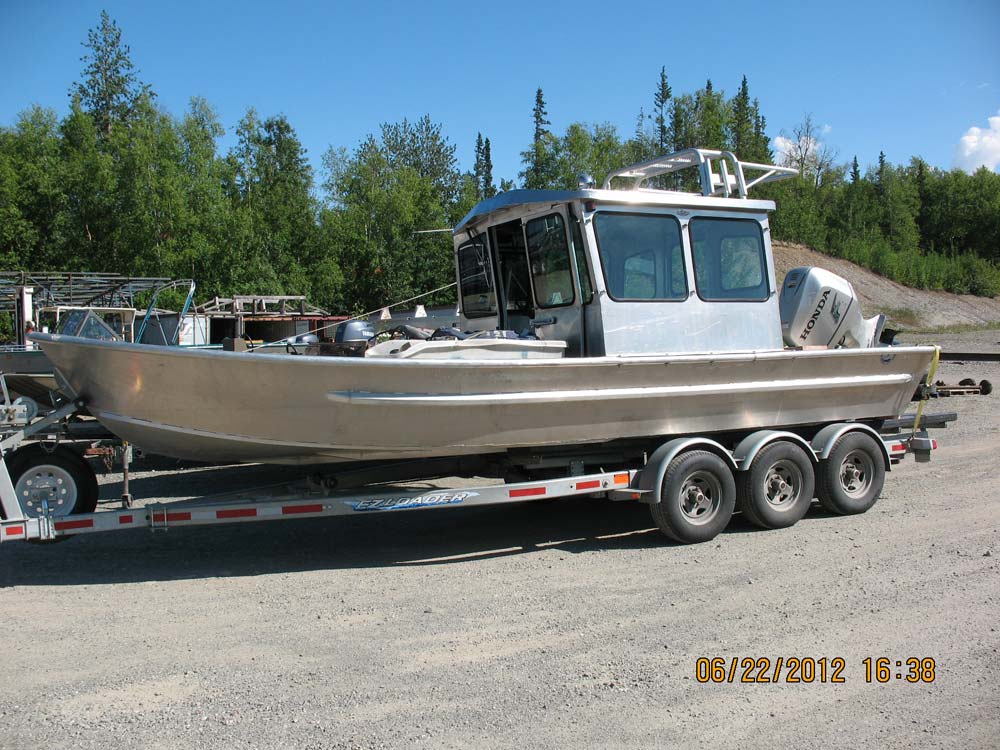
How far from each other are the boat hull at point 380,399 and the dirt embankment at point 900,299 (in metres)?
38.6

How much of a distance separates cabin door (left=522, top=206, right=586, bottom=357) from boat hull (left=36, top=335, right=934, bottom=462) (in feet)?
2.07

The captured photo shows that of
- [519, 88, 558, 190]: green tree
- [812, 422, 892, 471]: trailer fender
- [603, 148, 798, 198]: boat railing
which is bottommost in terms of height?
[812, 422, 892, 471]: trailer fender

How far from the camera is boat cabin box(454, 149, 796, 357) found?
20.2 ft

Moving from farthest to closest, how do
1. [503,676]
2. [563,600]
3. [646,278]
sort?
[646,278] → [563,600] → [503,676]

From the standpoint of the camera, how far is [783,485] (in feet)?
22.2

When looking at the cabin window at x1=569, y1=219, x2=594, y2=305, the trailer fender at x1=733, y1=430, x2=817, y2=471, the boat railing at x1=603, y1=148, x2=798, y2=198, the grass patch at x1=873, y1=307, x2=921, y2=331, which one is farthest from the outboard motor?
the grass patch at x1=873, y1=307, x2=921, y2=331

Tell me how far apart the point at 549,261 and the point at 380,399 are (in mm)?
2113

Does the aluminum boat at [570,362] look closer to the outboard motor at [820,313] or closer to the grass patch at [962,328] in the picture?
the outboard motor at [820,313]

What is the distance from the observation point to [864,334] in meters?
7.76

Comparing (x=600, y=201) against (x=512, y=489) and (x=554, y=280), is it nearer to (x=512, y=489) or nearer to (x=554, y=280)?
(x=554, y=280)

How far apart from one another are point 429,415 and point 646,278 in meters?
2.22

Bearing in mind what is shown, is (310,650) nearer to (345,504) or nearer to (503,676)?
(503,676)

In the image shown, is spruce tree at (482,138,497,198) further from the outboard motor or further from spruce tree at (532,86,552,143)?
the outboard motor

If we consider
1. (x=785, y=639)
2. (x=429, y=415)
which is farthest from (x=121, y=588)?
(x=785, y=639)
